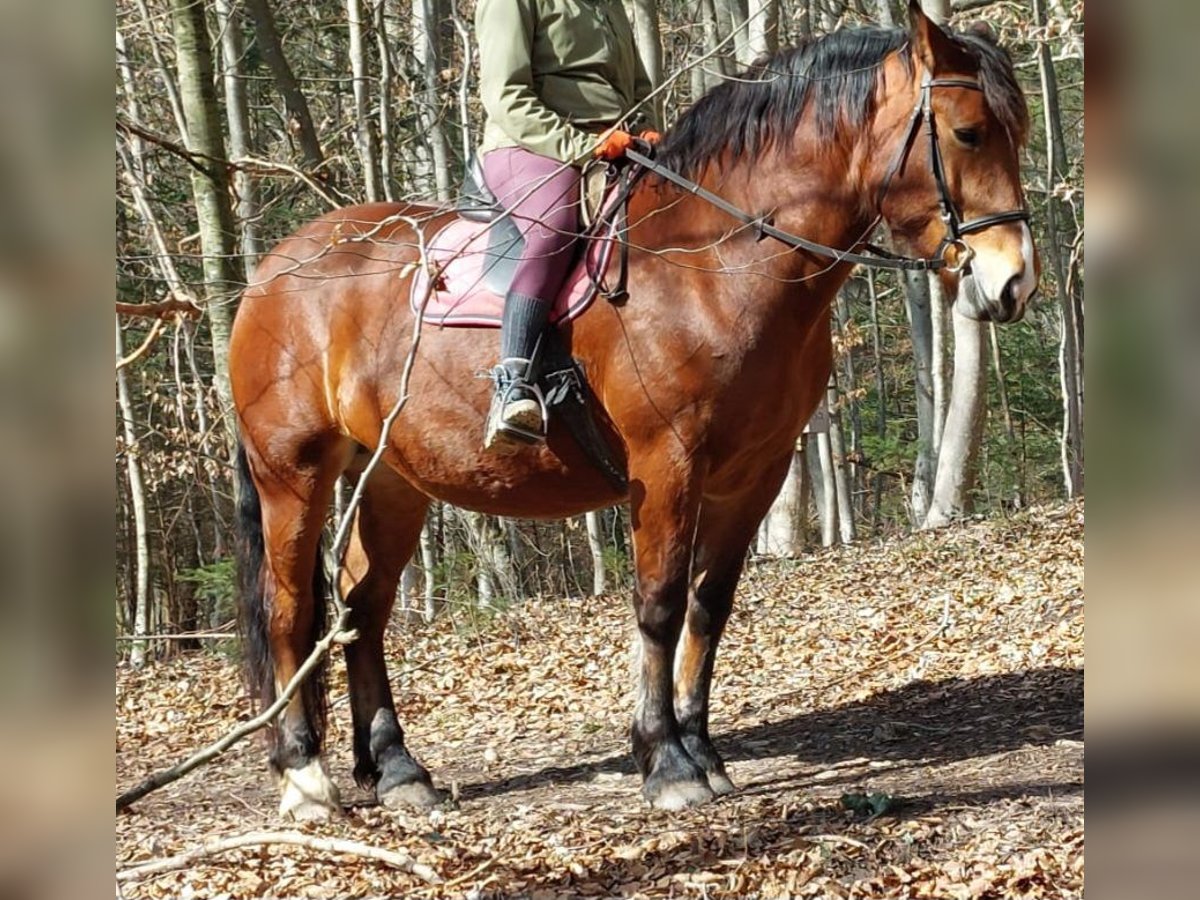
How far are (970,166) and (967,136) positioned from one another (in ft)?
0.35

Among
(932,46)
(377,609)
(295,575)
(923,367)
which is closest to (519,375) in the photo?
(295,575)

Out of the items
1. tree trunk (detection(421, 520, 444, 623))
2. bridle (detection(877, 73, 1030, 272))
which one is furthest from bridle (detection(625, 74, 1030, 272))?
tree trunk (detection(421, 520, 444, 623))

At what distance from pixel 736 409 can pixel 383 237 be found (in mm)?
2062

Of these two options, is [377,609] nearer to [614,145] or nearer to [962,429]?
[614,145]

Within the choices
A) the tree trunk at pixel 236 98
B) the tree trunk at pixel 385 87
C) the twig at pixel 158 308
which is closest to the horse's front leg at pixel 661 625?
the twig at pixel 158 308

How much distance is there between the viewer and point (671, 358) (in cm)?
467

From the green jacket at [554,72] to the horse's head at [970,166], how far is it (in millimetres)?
1167

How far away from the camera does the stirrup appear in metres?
4.69

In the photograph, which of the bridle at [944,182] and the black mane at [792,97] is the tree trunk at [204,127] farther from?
the bridle at [944,182]

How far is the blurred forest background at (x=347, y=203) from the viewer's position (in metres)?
8.17

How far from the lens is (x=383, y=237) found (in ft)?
18.5

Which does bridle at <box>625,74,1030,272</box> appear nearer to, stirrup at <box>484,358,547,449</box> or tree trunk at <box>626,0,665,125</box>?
stirrup at <box>484,358,547,449</box>
